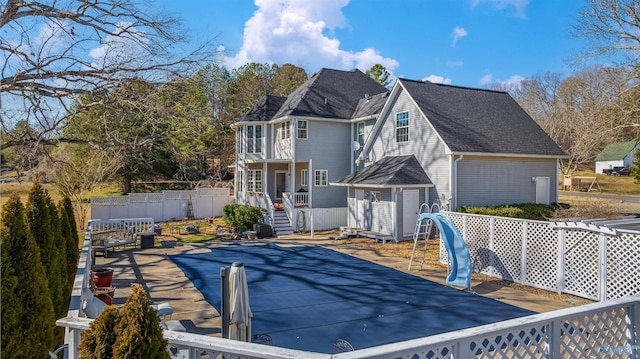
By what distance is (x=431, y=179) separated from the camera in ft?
58.5

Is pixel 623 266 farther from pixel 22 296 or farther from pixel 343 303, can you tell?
pixel 22 296

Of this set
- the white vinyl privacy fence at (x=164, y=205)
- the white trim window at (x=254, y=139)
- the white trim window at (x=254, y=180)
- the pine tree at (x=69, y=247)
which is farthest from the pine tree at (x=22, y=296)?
the white trim window at (x=254, y=180)

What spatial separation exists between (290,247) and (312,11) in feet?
29.1

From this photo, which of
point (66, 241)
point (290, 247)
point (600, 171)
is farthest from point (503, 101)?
point (600, 171)

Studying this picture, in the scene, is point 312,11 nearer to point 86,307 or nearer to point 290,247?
point 290,247

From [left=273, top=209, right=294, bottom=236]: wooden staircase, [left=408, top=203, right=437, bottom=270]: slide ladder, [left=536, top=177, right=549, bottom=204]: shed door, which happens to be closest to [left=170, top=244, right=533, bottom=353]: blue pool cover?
[left=408, top=203, right=437, bottom=270]: slide ladder

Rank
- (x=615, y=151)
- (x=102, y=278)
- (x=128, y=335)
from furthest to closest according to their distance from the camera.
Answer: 1. (x=615, y=151)
2. (x=102, y=278)
3. (x=128, y=335)

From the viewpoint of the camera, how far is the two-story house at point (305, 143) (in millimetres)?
22172

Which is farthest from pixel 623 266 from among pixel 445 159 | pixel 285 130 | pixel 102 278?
pixel 285 130

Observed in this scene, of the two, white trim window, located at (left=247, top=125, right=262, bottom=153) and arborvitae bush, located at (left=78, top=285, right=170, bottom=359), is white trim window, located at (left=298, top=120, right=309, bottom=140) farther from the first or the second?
arborvitae bush, located at (left=78, top=285, right=170, bottom=359)

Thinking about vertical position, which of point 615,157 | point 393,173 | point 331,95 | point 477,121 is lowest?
point 393,173

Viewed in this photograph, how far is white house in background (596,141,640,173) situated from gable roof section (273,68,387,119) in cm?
4726

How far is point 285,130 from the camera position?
2316cm

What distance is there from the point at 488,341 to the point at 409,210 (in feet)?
46.1
